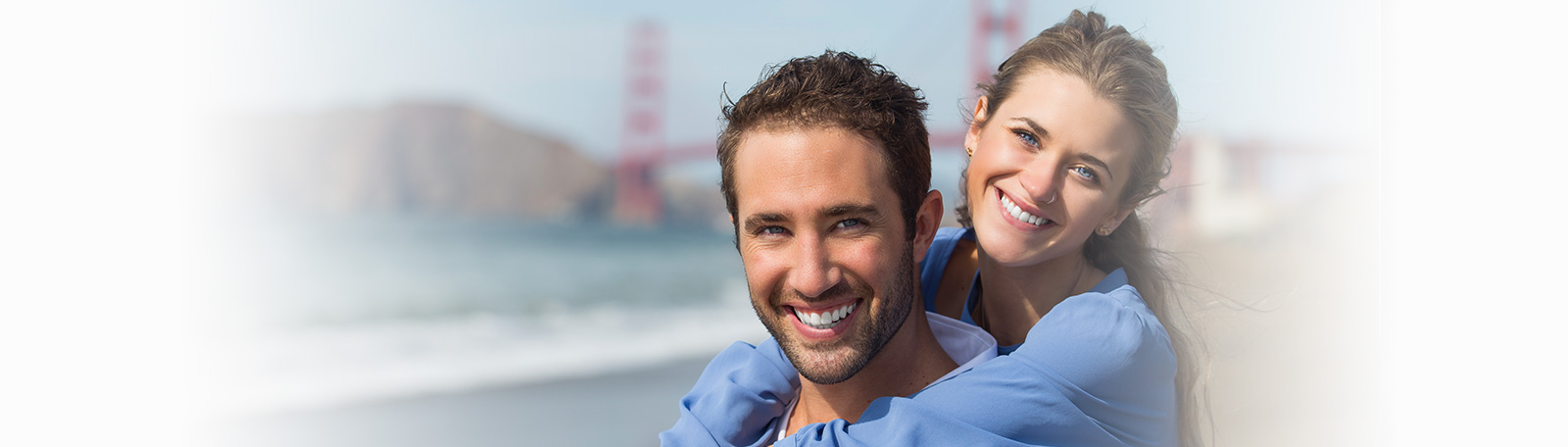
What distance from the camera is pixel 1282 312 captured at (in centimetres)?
251

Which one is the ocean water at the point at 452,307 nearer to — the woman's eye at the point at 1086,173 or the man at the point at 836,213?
the man at the point at 836,213

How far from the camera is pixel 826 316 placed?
71.9 inches

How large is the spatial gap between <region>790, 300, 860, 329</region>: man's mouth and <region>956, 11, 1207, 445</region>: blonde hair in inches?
29.3

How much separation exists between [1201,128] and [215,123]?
3375 centimetres

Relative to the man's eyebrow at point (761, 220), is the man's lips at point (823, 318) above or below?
below

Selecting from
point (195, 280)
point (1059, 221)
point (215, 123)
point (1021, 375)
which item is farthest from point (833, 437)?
point (215, 123)

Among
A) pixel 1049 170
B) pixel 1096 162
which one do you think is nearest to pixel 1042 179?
pixel 1049 170

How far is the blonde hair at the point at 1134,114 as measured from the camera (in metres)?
2.16

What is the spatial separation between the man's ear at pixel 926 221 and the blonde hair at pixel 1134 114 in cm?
47

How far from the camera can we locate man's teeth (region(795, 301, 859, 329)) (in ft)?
5.99

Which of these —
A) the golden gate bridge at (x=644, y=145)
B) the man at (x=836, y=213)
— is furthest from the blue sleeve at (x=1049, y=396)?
the golden gate bridge at (x=644, y=145)

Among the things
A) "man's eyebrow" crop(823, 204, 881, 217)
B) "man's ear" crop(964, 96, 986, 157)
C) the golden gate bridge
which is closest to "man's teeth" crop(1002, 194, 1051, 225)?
"man's ear" crop(964, 96, 986, 157)

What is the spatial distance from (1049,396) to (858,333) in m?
0.35

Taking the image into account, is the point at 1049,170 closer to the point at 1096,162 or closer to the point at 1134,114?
the point at 1096,162
